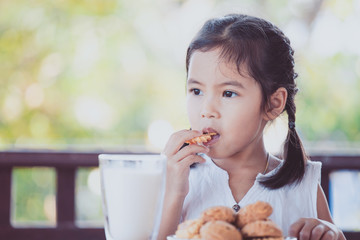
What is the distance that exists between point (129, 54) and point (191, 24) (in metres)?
0.75

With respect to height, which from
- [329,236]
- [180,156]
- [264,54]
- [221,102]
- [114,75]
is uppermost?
[114,75]

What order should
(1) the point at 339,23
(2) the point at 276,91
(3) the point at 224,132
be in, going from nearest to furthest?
(3) the point at 224,132, (2) the point at 276,91, (1) the point at 339,23

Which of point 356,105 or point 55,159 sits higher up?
point 356,105

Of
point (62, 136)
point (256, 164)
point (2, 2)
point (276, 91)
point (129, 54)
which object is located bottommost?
point (256, 164)

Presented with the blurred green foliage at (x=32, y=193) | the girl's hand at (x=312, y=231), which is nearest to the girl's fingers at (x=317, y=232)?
the girl's hand at (x=312, y=231)

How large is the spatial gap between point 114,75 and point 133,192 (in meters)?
5.07

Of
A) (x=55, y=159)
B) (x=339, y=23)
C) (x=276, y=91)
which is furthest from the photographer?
(x=339, y=23)

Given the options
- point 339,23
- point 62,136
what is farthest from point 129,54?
point 339,23

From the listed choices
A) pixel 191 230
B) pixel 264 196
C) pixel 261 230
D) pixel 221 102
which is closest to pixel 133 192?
pixel 191 230

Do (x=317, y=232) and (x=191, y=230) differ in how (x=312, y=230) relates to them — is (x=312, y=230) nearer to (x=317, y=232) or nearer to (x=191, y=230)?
(x=317, y=232)

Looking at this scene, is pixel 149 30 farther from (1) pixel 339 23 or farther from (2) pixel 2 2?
(1) pixel 339 23

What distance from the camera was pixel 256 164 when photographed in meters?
1.70

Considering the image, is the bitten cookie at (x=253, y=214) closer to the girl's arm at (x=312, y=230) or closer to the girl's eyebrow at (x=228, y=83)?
the girl's arm at (x=312, y=230)

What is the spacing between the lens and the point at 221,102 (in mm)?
1482
